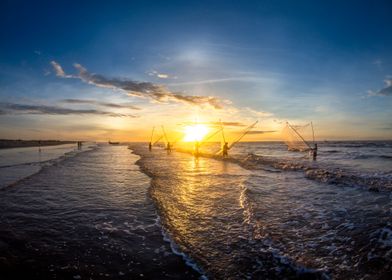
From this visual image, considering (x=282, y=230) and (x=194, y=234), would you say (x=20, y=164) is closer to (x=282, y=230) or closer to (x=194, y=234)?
(x=194, y=234)

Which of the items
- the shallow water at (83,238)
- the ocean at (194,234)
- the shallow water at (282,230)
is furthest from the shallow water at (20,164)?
the shallow water at (282,230)

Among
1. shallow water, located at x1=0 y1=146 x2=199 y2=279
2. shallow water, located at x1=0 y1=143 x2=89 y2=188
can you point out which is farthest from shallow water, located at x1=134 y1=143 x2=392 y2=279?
shallow water, located at x1=0 y1=143 x2=89 y2=188

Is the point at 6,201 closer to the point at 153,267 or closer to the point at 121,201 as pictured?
the point at 121,201

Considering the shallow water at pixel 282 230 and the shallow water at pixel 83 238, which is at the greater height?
the shallow water at pixel 83 238

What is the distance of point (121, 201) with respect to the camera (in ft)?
42.9

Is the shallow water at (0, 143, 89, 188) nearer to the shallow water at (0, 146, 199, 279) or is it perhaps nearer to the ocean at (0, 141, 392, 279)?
the ocean at (0, 141, 392, 279)

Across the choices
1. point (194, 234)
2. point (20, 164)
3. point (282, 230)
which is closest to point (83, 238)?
point (194, 234)

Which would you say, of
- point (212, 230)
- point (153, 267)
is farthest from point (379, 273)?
point (153, 267)

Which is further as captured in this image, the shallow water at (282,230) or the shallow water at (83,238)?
the shallow water at (282,230)

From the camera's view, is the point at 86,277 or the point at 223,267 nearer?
the point at 86,277

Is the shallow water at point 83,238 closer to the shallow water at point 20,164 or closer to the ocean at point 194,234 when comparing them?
the ocean at point 194,234

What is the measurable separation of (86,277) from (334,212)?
9.80 meters

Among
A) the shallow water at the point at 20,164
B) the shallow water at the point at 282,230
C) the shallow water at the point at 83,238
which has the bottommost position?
the shallow water at the point at 282,230

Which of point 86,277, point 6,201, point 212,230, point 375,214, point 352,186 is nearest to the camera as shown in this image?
point 86,277
